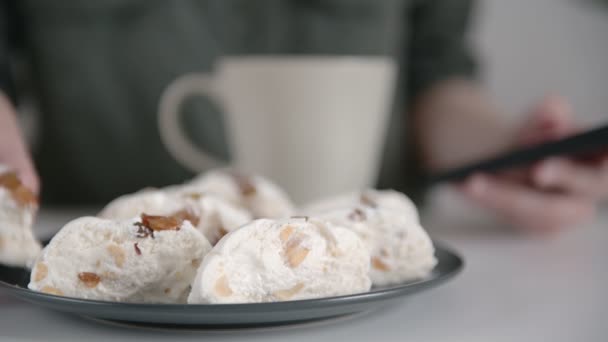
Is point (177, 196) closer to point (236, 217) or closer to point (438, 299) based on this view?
point (236, 217)

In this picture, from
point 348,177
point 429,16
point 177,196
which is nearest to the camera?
point 177,196

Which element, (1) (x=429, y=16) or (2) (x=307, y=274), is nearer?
(2) (x=307, y=274)

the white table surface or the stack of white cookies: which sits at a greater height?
the stack of white cookies

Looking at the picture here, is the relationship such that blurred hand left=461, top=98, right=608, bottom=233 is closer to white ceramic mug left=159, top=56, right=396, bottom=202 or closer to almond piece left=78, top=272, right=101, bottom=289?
white ceramic mug left=159, top=56, right=396, bottom=202

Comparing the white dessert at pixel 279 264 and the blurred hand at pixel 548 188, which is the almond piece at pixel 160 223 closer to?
the white dessert at pixel 279 264

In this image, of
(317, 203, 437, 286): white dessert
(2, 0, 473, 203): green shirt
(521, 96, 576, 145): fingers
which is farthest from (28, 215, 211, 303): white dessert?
(2, 0, 473, 203): green shirt

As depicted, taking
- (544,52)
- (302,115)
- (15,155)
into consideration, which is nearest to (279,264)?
(15,155)

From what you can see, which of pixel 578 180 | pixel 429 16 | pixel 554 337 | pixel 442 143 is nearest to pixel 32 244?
pixel 554 337
